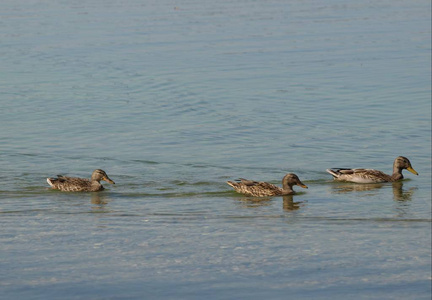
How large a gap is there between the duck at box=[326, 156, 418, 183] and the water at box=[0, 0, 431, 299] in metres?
0.22

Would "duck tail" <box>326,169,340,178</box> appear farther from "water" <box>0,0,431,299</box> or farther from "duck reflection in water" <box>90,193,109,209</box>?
"duck reflection in water" <box>90,193,109,209</box>

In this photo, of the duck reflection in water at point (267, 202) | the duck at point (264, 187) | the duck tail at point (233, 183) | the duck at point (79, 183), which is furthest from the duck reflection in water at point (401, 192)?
the duck at point (79, 183)

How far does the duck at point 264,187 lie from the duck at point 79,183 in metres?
2.63

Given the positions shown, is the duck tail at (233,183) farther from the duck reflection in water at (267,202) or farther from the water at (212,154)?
the duck reflection in water at (267,202)

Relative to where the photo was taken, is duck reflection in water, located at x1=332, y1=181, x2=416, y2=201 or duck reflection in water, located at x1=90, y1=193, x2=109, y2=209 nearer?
duck reflection in water, located at x1=90, y1=193, x2=109, y2=209

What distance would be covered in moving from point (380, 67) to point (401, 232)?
62.0 feet

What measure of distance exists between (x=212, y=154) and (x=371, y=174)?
3980 mm

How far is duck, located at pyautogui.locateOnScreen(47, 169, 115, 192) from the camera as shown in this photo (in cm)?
1911

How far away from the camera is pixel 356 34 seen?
1649 inches

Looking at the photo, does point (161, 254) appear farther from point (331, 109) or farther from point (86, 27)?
point (86, 27)

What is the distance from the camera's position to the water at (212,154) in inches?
519

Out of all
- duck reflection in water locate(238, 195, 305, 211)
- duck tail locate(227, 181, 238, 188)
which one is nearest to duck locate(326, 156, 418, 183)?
duck reflection in water locate(238, 195, 305, 211)

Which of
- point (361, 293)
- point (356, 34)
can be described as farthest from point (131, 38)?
point (361, 293)

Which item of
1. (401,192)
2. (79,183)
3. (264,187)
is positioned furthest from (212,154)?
(401,192)
